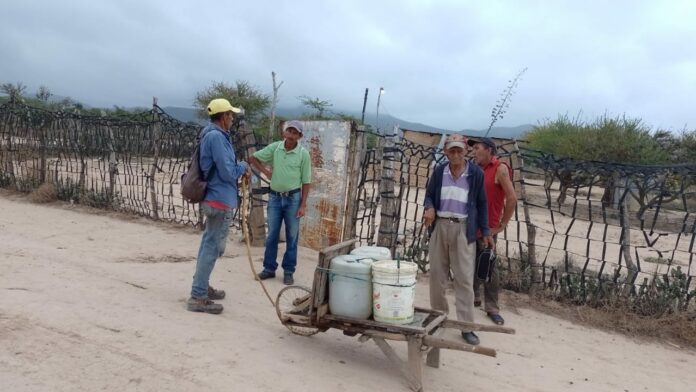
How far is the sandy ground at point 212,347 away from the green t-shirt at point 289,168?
1.10 m

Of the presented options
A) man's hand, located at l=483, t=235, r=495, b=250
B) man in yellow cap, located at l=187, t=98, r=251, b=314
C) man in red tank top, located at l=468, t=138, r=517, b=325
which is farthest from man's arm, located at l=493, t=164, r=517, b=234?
man in yellow cap, located at l=187, t=98, r=251, b=314

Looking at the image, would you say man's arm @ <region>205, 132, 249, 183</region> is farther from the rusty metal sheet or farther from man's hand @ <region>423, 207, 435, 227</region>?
the rusty metal sheet

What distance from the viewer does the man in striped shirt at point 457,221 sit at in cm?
443

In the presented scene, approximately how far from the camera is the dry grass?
523 cm

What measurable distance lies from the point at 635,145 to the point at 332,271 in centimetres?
1901

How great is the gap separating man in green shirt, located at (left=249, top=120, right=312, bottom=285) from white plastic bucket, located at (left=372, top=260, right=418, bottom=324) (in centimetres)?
216

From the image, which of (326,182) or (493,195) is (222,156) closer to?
(493,195)

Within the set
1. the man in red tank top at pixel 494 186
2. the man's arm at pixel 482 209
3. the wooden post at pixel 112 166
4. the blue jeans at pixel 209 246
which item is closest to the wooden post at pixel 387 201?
the man in red tank top at pixel 494 186

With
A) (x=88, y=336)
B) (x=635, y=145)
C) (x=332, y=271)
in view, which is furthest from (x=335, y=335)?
(x=635, y=145)

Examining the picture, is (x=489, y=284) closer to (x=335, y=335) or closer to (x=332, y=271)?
(x=335, y=335)

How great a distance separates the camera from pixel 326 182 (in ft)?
23.7

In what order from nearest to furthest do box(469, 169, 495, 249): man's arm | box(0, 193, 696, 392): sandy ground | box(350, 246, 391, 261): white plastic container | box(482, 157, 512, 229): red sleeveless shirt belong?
box(0, 193, 696, 392): sandy ground
box(350, 246, 391, 261): white plastic container
box(469, 169, 495, 249): man's arm
box(482, 157, 512, 229): red sleeveless shirt

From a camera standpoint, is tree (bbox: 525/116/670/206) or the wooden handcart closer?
the wooden handcart

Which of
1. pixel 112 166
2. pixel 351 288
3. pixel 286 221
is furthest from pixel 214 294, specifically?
pixel 112 166
